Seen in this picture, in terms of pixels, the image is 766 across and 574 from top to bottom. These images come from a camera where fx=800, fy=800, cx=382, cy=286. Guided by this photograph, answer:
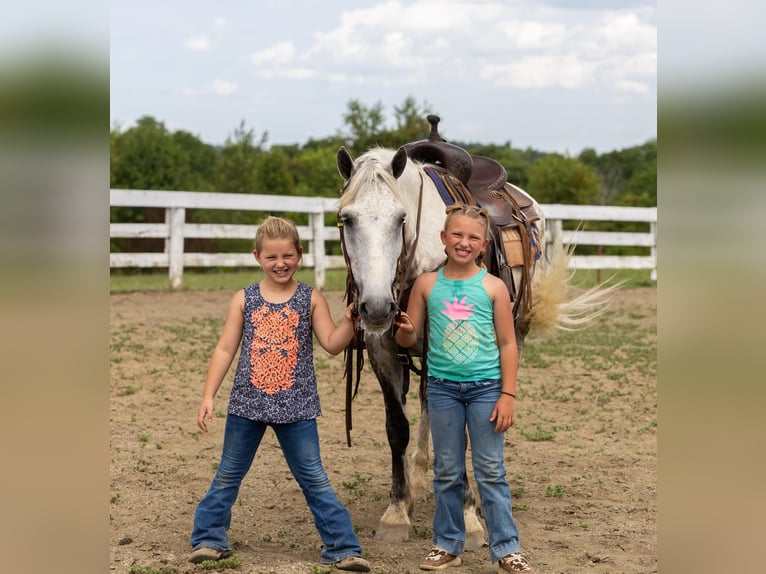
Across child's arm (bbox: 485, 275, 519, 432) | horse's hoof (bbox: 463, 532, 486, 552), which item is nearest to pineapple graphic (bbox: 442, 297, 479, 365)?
child's arm (bbox: 485, 275, 519, 432)

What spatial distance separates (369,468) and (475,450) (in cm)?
194

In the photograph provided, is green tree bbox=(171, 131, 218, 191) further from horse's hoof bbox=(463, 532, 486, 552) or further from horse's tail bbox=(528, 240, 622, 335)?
horse's hoof bbox=(463, 532, 486, 552)

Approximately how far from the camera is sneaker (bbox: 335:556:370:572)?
341 cm

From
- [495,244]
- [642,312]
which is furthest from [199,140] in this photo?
[495,244]

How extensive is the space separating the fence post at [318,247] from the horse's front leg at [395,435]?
30.3 feet

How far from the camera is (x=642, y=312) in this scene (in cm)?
1252

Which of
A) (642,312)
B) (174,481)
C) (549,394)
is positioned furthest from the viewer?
(642,312)

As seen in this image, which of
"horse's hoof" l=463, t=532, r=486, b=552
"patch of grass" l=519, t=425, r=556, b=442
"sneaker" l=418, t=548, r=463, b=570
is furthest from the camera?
"patch of grass" l=519, t=425, r=556, b=442

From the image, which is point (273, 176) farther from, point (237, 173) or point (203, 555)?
point (203, 555)

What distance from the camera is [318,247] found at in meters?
13.5

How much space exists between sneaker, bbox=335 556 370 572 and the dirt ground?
4.1 inches

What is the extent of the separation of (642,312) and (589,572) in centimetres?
966
